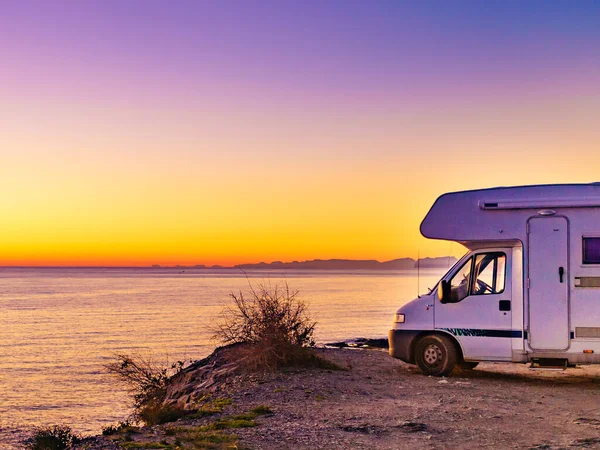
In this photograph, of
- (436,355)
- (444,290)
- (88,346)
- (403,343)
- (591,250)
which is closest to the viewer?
(591,250)

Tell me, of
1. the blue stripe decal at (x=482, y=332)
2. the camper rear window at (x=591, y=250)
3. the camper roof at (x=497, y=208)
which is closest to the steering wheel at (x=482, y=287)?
the blue stripe decal at (x=482, y=332)

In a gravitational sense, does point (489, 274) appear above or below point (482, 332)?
above

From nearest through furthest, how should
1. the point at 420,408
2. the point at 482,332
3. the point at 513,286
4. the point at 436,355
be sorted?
the point at 420,408 → the point at 513,286 → the point at 482,332 → the point at 436,355

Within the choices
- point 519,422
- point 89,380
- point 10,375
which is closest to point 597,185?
point 519,422

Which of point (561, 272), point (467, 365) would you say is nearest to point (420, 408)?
point (561, 272)

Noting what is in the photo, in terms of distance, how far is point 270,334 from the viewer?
629 inches

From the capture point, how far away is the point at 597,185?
46.0ft

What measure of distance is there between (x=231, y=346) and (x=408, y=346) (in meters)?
4.67

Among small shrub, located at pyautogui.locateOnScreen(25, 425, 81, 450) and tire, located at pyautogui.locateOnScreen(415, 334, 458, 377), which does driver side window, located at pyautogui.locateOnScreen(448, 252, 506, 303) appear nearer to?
tire, located at pyautogui.locateOnScreen(415, 334, 458, 377)

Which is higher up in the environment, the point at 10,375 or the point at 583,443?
the point at 583,443

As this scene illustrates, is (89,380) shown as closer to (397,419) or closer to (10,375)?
(10,375)

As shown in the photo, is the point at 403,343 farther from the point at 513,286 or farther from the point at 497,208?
the point at 497,208

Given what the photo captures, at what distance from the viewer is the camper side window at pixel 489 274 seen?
1452 centimetres

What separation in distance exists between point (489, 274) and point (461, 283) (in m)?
0.57
